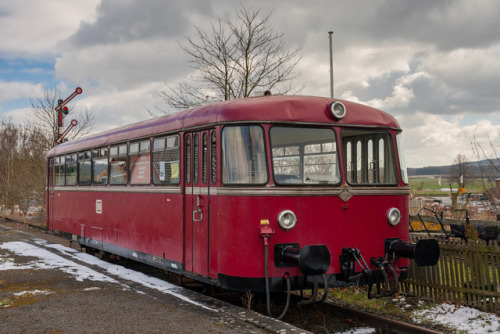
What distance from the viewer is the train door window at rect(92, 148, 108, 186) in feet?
35.5

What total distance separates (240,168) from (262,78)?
35.3 ft

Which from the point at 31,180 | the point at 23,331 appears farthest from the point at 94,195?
the point at 31,180

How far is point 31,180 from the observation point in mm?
27906

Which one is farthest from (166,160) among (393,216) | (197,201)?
(393,216)

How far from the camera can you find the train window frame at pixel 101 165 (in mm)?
10773

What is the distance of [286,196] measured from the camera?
650 cm

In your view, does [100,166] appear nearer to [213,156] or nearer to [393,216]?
[213,156]

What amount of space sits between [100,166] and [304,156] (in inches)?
236

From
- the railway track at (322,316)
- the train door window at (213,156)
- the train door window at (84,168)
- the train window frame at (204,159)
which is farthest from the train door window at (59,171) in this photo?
the train door window at (213,156)

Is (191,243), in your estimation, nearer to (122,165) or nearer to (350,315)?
(350,315)

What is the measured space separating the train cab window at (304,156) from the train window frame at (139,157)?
9.99ft

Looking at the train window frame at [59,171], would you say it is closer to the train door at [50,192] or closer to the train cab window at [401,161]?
the train door at [50,192]

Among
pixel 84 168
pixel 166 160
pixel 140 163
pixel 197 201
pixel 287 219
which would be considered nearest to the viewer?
pixel 287 219

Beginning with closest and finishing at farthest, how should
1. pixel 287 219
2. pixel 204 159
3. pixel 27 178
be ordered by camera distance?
pixel 287 219
pixel 204 159
pixel 27 178
